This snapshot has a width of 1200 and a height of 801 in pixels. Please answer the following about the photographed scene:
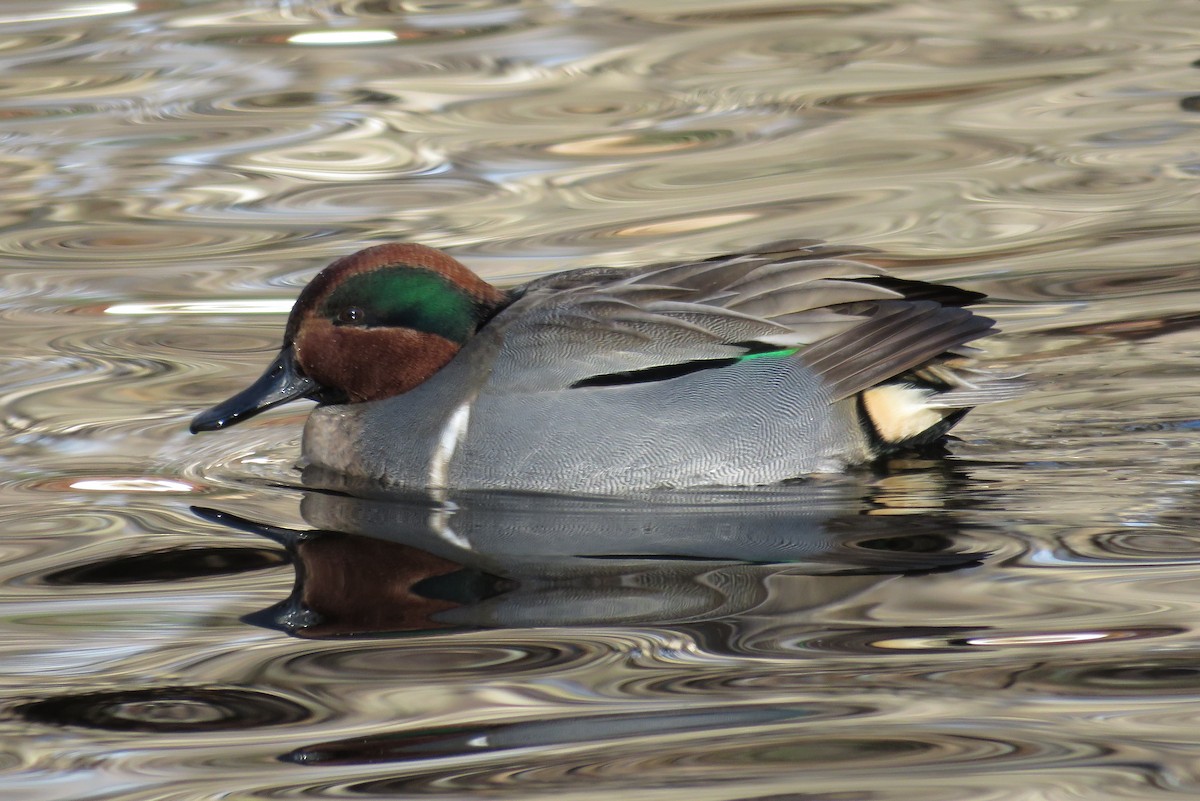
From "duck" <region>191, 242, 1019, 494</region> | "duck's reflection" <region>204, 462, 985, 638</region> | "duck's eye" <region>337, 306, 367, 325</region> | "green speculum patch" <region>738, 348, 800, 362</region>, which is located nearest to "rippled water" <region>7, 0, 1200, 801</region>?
"duck's reflection" <region>204, 462, 985, 638</region>

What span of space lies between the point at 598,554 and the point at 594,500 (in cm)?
52

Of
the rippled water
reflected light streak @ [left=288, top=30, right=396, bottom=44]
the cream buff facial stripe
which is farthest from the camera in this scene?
reflected light streak @ [left=288, top=30, right=396, bottom=44]

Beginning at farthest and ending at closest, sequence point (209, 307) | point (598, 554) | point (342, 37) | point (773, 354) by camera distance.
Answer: point (342, 37) < point (209, 307) < point (773, 354) < point (598, 554)

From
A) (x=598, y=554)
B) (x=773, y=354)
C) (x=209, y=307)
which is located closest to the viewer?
(x=598, y=554)

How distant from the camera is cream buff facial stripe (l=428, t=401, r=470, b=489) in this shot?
5.53 metres

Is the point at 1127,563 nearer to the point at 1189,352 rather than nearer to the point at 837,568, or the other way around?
the point at 837,568

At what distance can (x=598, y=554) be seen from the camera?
4863mm

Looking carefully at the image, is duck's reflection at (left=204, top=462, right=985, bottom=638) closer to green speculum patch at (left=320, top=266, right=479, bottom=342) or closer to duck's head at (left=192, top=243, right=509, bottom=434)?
duck's head at (left=192, top=243, right=509, bottom=434)

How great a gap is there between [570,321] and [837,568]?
4.27 feet

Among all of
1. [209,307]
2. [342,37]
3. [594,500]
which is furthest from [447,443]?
[342,37]

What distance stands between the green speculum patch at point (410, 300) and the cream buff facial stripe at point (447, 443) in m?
0.38

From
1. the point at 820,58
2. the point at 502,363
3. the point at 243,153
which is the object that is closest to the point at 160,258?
the point at 243,153

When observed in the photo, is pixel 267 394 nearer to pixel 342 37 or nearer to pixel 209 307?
pixel 209 307

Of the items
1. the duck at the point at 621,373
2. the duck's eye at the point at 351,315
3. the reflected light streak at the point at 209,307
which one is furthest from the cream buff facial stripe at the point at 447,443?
the reflected light streak at the point at 209,307
